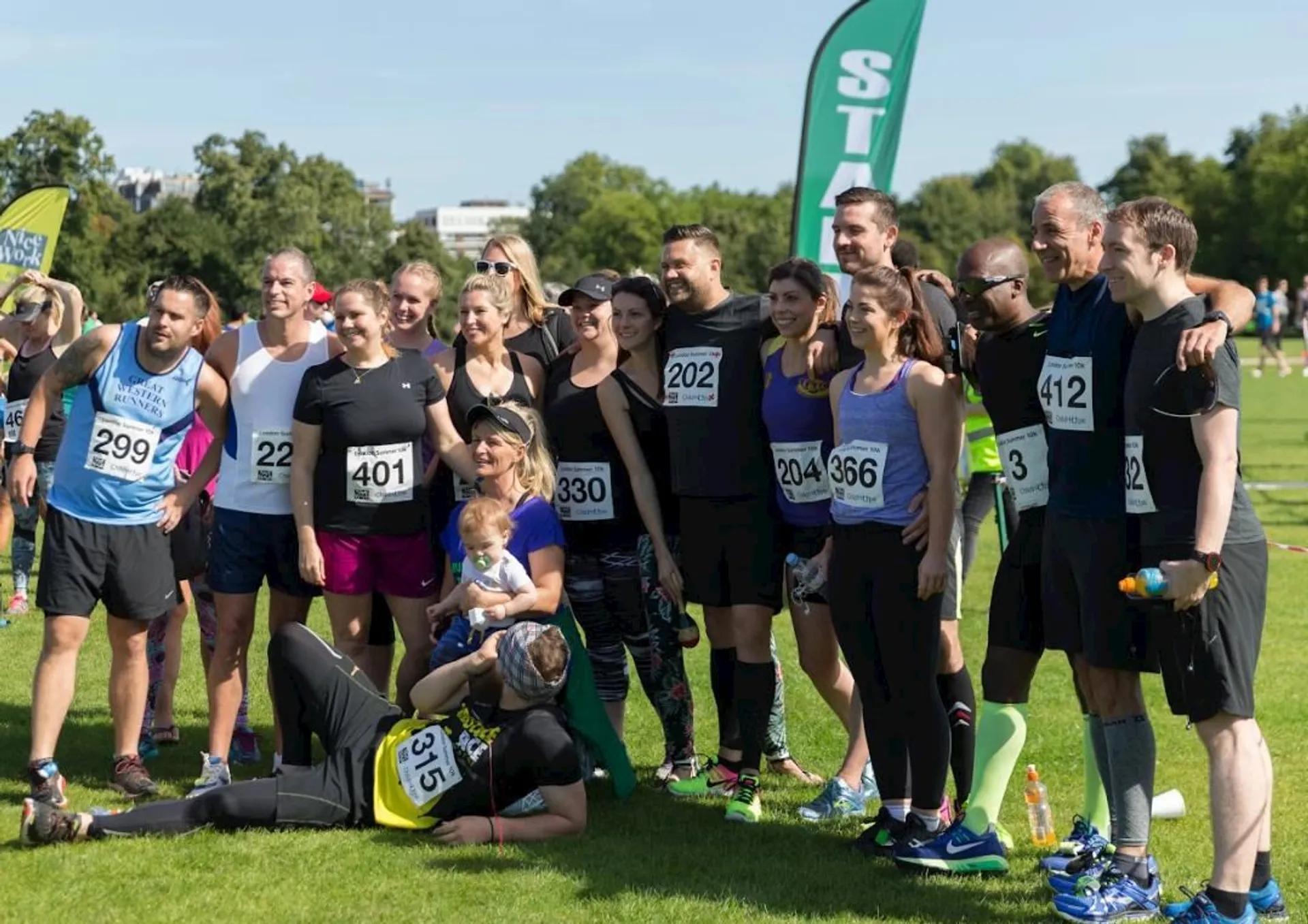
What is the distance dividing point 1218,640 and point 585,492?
8.75 feet

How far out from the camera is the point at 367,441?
5965mm

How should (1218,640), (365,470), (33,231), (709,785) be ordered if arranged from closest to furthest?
→ (1218,640)
(365,470)
(709,785)
(33,231)

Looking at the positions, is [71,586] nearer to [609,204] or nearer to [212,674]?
[212,674]

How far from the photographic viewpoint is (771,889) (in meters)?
4.85

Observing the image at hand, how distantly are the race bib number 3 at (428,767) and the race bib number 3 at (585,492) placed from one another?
3.52 ft

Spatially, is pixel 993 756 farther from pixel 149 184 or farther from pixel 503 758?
pixel 149 184

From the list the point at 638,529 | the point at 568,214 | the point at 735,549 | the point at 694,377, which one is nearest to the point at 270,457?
the point at 638,529

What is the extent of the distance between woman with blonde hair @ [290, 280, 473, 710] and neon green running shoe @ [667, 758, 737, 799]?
1.11 metres

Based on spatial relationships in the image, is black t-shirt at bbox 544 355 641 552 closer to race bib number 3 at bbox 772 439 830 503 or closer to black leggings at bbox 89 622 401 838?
race bib number 3 at bbox 772 439 830 503

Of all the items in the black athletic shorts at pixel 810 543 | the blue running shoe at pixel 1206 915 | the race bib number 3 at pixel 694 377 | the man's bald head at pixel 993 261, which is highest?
the man's bald head at pixel 993 261

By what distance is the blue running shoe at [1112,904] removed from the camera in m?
4.39

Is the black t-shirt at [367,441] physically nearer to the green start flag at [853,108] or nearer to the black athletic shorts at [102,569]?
the black athletic shorts at [102,569]

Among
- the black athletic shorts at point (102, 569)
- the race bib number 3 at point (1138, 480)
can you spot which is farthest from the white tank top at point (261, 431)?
the race bib number 3 at point (1138, 480)

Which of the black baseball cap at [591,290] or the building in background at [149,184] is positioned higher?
the building in background at [149,184]
